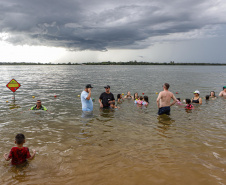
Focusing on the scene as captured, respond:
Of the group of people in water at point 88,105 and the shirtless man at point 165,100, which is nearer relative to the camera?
Result: the group of people in water at point 88,105

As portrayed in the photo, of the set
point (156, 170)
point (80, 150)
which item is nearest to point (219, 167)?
point (156, 170)

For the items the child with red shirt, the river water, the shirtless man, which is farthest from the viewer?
the shirtless man

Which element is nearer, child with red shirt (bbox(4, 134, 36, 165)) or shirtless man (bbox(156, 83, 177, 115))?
child with red shirt (bbox(4, 134, 36, 165))

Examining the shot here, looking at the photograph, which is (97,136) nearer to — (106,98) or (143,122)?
(143,122)

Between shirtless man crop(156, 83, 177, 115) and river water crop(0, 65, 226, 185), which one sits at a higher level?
shirtless man crop(156, 83, 177, 115)

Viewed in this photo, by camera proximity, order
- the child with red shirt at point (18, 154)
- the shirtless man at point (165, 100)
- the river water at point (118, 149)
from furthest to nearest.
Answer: the shirtless man at point (165, 100) < the child with red shirt at point (18, 154) < the river water at point (118, 149)

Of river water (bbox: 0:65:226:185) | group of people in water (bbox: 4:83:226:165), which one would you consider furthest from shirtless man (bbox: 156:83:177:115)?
river water (bbox: 0:65:226:185)

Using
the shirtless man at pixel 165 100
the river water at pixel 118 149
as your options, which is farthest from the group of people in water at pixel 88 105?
the river water at pixel 118 149

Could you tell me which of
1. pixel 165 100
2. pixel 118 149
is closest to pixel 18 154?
pixel 118 149

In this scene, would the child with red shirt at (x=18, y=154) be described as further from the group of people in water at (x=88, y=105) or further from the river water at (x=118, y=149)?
the river water at (x=118, y=149)

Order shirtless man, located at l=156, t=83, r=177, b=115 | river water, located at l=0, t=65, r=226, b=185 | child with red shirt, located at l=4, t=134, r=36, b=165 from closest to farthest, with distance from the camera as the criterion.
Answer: river water, located at l=0, t=65, r=226, b=185, child with red shirt, located at l=4, t=134, r=36, b=165, shirtless man, located at l=156, t=83, r=177, b=115

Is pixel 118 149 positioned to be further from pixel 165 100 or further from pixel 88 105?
pixel 165 100

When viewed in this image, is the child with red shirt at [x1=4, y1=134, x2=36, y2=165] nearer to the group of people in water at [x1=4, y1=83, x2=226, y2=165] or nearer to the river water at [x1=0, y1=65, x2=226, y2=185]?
the group of people in water at [x1=4, y1=83, x2=226, y2=165]

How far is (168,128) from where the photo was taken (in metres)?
9.14
